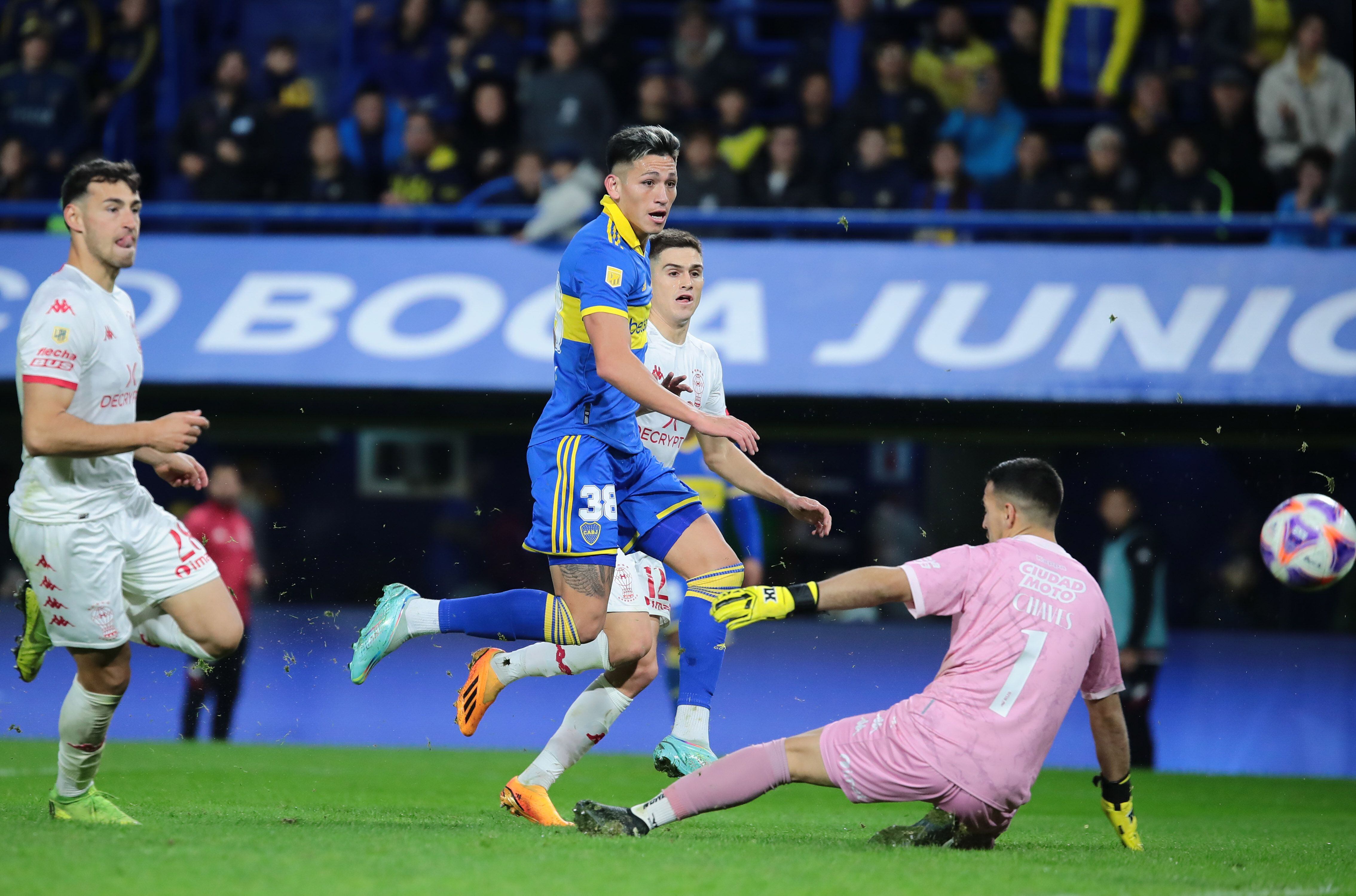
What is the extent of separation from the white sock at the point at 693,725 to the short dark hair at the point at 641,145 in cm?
215

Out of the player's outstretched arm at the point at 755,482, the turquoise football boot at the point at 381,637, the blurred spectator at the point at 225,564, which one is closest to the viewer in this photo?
the turquoise football boot at the point at 381,637

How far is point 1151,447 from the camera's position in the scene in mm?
12695

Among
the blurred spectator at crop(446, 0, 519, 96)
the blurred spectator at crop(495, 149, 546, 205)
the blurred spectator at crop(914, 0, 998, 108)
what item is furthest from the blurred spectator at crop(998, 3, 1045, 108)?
the blurred spectator at crop(446, 0, 519, 96)

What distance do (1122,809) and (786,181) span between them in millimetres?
7441

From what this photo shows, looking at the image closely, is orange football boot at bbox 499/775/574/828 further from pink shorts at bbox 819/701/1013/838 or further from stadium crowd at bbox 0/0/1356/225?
stadium crowd at bbox 0/0/1356/225

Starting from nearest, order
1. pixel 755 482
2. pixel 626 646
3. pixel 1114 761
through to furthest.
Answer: pixel 1114 761 < pixel 626 646 < pixel 755 482

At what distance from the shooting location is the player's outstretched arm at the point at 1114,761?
504 cm

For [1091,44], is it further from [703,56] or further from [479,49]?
[479,49]

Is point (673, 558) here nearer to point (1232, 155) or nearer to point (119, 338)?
point (119, 338)

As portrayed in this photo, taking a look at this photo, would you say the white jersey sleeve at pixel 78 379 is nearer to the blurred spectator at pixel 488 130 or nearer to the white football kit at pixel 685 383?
the white football kit at pixel 685 383

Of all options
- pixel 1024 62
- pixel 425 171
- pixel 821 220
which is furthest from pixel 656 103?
pixel 1024 62

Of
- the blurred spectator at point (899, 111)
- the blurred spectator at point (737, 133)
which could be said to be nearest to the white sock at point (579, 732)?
the blurred spectator at point (737, 133)

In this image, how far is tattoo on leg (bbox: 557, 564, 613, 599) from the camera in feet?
17.7

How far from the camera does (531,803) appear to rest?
5.82 metres
